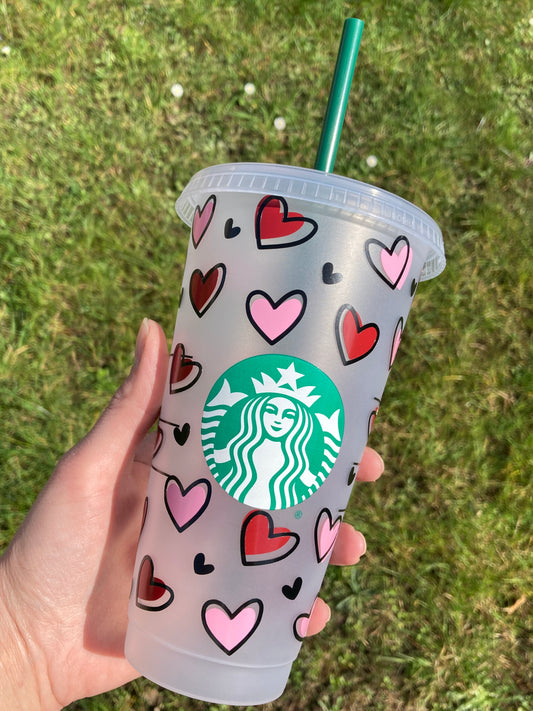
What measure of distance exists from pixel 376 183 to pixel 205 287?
1.52m

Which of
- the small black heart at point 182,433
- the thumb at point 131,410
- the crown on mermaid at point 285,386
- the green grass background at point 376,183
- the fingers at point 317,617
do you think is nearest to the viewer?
the crown on mermaid at point 285,386

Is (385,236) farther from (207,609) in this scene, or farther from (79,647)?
(79,647)

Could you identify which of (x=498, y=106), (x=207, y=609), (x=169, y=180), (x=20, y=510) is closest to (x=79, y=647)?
(x=207, y=609)

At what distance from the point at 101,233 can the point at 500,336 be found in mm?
1587

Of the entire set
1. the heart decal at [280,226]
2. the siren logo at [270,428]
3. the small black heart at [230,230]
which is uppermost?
the heart decal at [280,226]

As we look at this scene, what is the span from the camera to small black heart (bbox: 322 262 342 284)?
4.01 ft

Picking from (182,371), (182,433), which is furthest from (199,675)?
(182,371)

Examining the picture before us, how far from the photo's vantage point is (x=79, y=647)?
1705 mm

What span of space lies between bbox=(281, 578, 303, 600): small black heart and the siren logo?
0.18 meters

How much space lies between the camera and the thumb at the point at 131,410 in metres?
1.60

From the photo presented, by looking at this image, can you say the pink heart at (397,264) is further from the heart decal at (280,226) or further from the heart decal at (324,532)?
the heart decal at (324,532)

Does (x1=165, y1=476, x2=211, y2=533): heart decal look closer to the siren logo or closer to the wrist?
the siren logo

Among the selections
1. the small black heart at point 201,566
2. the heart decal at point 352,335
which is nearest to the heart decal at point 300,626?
the small black heart at point 201,566

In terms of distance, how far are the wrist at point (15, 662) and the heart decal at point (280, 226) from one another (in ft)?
3.60
